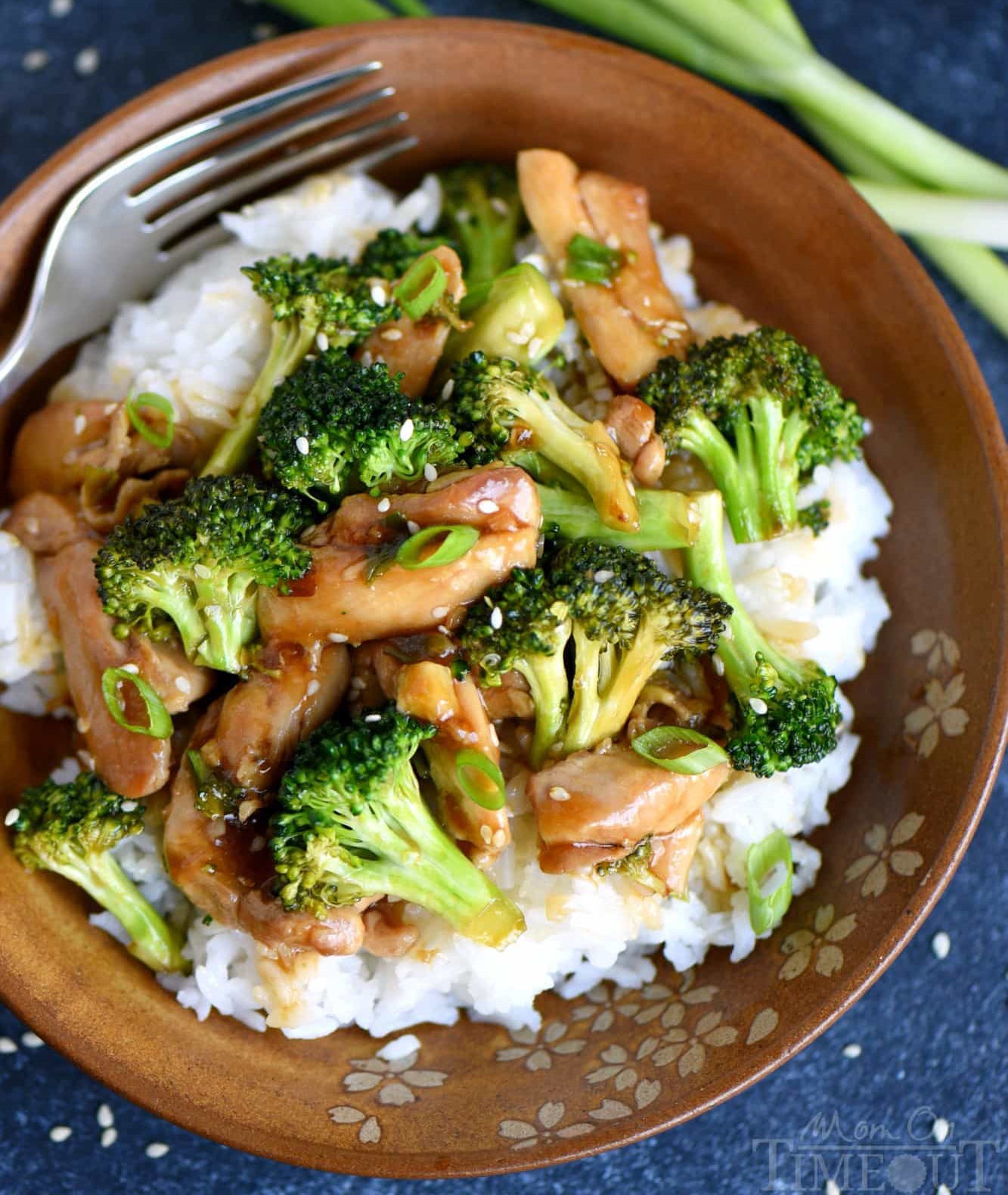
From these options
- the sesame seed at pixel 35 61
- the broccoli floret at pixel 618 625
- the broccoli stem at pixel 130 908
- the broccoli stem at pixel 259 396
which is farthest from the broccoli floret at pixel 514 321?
the sesame seed at pixel 35 61

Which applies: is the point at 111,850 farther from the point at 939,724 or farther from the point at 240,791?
the point at 939,724

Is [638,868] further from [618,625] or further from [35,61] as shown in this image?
[35,61]

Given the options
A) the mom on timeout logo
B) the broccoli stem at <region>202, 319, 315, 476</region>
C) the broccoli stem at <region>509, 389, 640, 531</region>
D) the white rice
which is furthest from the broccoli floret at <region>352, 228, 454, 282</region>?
the mom on timeout logo

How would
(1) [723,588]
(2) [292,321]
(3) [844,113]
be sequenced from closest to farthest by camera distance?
1. (1) [723,588]
2. (2) [292,321]
3. (3) [844,113]

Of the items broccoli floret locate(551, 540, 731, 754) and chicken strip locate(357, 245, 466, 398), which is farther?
chicken strip locate(357, 245, 466, 398)

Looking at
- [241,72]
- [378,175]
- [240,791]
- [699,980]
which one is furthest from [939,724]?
[241,72]

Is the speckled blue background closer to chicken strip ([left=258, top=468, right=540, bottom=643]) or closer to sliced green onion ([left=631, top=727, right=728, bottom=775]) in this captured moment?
sliced green onion ([left=631, top=727, right=728, bottom=775])

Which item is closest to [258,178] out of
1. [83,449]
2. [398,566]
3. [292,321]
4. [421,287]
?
[292,321]
